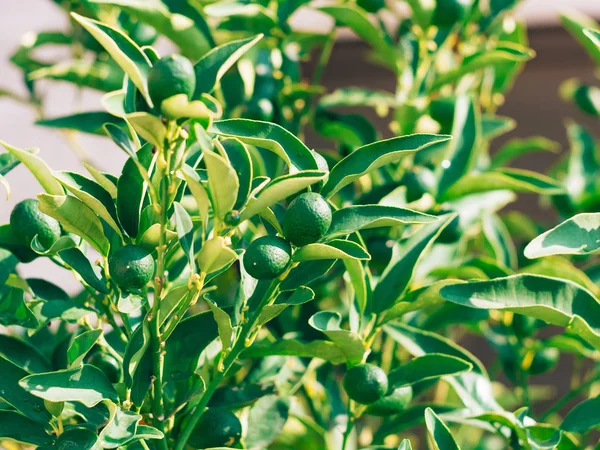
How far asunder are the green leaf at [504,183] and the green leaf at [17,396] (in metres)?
0.51

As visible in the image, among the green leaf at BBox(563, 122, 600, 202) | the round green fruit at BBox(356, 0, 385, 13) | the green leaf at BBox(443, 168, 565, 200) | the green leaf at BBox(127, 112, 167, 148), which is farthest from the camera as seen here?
the green leaf at BBox(563, 122, 600, 202)

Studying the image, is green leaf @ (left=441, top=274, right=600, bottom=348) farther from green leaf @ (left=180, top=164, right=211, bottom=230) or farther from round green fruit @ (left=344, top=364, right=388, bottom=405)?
green leaf @ (left=180, top=164, right=211, bottom=230)

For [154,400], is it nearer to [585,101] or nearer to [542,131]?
[585,101]

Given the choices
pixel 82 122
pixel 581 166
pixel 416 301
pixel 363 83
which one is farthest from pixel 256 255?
pixel 363 83

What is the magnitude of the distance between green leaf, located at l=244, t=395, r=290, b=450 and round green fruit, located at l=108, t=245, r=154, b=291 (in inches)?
10.9

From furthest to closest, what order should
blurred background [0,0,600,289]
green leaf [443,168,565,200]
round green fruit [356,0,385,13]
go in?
blurred background [0,0,600,289]
round green fruit [356,0,385,13]
green leaf [443,168,565,200]

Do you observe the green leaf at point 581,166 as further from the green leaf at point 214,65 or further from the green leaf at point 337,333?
the green leaf at point 214,65

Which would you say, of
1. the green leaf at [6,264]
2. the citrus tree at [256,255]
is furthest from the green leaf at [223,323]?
the green leaf at [6,264]

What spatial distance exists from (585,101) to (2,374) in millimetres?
914

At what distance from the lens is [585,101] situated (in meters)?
1.13

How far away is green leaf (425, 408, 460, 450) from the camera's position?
63cm

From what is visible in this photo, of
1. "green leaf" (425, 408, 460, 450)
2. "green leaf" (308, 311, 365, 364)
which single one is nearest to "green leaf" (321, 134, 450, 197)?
"green leaf" (308, 311, 365, 364)

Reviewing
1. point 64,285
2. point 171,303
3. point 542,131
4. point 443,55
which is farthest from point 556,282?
point 64,285

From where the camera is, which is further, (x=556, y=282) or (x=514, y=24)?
(x=514, y=24)
